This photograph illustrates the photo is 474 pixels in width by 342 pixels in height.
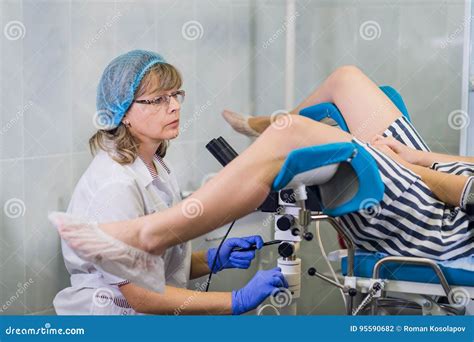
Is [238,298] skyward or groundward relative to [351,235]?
groundward

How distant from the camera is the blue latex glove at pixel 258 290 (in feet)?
4.18

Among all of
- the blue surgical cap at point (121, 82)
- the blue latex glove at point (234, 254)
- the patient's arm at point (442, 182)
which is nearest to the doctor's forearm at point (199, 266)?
the blue latex glove at point (234, 254)

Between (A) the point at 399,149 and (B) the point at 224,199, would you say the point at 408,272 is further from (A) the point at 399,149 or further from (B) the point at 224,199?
(B) the point at 224,199

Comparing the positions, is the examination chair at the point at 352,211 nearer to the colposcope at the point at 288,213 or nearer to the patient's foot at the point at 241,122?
the colposcope at the point at 288,213

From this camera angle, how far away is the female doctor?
128cm

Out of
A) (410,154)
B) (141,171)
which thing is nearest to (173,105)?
(141,171)

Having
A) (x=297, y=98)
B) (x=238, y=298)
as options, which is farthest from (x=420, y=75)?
(x=238, y=298)

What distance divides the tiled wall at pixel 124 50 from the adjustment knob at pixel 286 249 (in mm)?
356

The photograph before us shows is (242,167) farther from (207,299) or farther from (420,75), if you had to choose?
(420,75)

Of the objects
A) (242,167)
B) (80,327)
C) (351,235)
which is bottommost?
(80,327)

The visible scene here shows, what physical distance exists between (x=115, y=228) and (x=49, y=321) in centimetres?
35

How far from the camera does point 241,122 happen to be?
5.26 ft

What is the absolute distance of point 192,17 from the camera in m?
1.58

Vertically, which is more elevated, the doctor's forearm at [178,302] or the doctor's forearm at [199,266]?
the doctor's forearm at [199,266]
